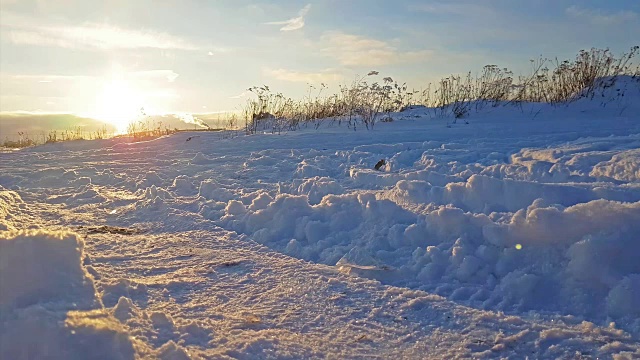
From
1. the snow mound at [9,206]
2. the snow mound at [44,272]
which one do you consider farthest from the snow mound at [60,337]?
the snow mound at [9,206]

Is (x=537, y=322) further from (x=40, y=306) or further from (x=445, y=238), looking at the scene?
(x=40, y=306)

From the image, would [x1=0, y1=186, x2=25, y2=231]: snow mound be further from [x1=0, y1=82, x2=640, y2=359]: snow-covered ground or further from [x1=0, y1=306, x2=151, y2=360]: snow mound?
[x1=0, y1=306, x2=151, y2=360]: snow mound

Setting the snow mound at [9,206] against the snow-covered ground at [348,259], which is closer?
the snow-covered ground at [348,259]

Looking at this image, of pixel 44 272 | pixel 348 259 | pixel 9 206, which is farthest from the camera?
pixel 9 206

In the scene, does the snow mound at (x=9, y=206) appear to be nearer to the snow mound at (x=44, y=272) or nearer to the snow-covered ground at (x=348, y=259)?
the snow-covered ground at (x=348, y=259)

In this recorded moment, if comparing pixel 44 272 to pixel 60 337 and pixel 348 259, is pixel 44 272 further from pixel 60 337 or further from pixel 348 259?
pixel 348 259

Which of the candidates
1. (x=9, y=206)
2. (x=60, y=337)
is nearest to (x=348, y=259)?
(x=60, y=337)

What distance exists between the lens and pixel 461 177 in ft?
13.8

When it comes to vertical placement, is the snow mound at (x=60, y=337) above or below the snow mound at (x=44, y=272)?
below

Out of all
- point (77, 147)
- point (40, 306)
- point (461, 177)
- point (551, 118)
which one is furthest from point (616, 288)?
point (77, 147)

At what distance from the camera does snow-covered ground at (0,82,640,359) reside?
6.56 ft

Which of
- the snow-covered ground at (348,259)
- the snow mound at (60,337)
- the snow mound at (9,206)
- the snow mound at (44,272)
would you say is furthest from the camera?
the snow mound at (9,206)

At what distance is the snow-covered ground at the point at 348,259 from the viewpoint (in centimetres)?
200

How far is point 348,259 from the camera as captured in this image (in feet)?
10.3
